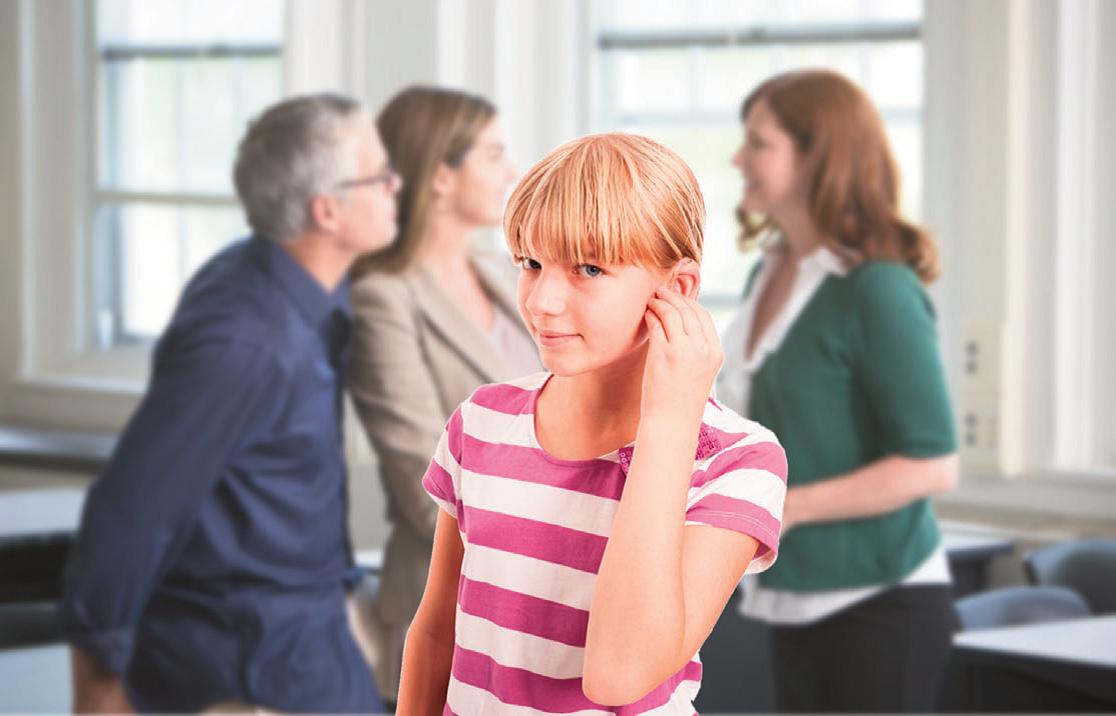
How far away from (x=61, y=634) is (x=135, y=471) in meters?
0.27

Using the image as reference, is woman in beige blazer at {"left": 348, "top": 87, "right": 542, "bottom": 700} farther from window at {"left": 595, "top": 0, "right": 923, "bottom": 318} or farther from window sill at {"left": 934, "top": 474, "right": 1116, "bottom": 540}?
window sill at {"left": 934, "top": 474, "right": 1116, "bottom": 540}

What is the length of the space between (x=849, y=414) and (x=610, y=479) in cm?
138

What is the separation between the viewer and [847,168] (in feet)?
6.46

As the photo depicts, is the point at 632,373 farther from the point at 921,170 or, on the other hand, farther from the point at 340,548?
the point at 921,170

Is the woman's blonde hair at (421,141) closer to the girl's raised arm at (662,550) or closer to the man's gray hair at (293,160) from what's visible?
the man's gray hair at (293,160)

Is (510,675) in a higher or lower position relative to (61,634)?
higher

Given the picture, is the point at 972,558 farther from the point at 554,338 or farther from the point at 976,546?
the point at 554,338

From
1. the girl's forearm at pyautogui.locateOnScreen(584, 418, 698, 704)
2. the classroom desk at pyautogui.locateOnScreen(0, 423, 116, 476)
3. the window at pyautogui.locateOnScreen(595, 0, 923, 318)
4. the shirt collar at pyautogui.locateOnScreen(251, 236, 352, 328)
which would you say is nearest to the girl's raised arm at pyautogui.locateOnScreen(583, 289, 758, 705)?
the girl's forearm at pyautogui.locateOnScreen(584, 418, 698, 704)

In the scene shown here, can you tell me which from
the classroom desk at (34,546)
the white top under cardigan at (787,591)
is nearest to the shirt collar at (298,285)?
the white top under cardigan at (787,591)

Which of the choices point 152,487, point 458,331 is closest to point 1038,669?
point 458,331

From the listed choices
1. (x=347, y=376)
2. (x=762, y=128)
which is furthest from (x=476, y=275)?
(x=762, y=128)

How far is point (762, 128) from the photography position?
2041 millimetres

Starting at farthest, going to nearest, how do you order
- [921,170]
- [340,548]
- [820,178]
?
[921,170]
[820,178]
[340,548]

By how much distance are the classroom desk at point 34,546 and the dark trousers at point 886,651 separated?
1968 millimetres
